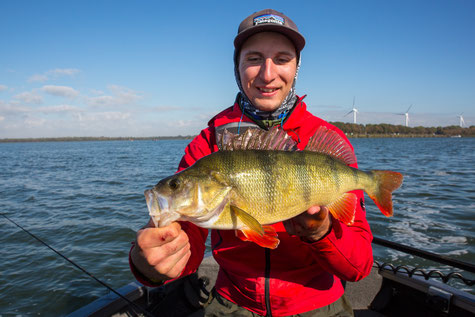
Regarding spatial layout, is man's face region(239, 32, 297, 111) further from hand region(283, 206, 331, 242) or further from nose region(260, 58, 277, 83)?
hand region(283, 206, 331, 242)

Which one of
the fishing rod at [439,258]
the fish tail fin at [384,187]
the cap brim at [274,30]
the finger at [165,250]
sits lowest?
the fishing rod at [439,258]

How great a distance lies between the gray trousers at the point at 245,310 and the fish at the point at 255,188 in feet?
2.75

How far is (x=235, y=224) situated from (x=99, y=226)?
30.8ft

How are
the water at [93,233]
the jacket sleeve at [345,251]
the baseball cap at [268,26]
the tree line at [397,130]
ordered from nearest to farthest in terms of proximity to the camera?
the jacket sleeve at [345,251]
the baseball cap at [268,26]
the water at [93,233]
the tree line at [397,130]

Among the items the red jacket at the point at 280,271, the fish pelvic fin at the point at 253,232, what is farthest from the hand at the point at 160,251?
the red jacket at the point at 280,271

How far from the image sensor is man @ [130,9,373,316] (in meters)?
2.04

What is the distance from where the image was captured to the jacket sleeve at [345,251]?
2129mm

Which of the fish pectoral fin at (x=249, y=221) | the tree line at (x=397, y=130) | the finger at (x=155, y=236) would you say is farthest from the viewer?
the tree line at (x=397, y=130)

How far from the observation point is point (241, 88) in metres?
3.11

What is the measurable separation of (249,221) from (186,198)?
0.45 meters

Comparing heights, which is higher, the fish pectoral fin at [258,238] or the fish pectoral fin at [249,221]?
the fish pectoral fin at [249,221]

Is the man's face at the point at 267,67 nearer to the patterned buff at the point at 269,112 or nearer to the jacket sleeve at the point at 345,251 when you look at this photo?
the patterned buff at the point at 269,112

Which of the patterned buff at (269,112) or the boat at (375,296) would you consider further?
the boat at (375,296)

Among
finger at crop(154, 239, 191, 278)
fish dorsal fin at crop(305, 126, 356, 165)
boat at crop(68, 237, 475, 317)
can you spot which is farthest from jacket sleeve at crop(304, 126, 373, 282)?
boat at crop(68, 237, 475, 317)
